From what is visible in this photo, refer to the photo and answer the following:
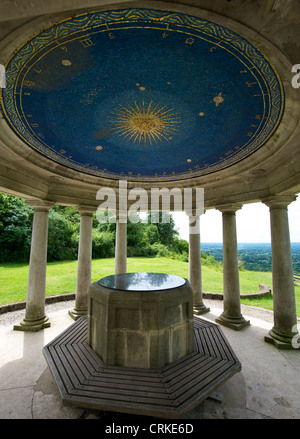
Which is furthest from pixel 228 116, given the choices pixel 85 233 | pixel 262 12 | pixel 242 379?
pixel 85 233

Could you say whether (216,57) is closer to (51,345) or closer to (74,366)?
(74,366)

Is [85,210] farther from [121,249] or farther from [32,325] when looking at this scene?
[32,325]

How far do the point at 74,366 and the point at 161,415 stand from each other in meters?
3.39

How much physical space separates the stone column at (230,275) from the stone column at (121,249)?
307 inches

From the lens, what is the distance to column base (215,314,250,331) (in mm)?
13570

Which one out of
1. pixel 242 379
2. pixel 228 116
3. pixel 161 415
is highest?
pixel 228 116

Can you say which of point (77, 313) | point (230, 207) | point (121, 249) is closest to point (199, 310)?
point (121, 249)

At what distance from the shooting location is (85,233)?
635 inches

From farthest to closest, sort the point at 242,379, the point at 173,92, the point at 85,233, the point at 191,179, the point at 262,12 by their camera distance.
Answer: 1. the point at 85,233
2. the point at 191,179
3. the point at 242,379
4. the point at 173,92
5. the point at 262,12

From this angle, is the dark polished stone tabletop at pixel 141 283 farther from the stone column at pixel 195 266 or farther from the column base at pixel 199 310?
the column base at pixel 199 310

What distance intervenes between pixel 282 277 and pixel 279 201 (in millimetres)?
4183

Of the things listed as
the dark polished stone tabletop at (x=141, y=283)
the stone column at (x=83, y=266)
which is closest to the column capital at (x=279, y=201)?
the dark polished stone tabletop at (x=141, y=283)

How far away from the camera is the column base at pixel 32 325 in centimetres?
1296

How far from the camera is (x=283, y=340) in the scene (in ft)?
37.2
